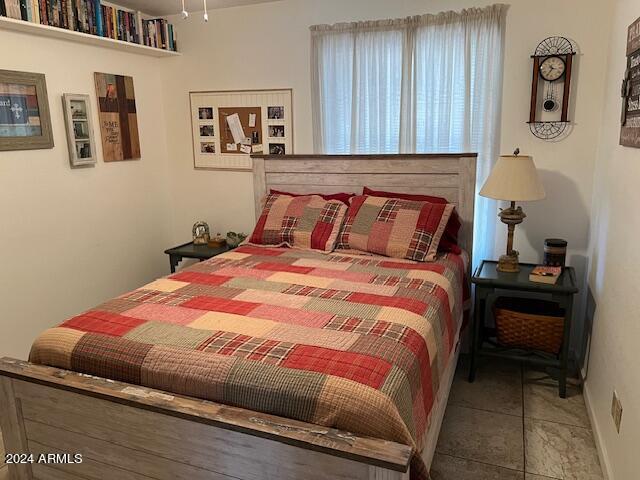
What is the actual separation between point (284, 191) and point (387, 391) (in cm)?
225

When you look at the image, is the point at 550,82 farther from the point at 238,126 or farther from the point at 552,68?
the point at 238,126

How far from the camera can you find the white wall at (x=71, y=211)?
2.87 meters

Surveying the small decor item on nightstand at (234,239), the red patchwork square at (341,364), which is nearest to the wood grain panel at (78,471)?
the red patchwork square at (341,364)

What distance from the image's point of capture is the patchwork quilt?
147cm

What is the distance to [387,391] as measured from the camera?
146 cm

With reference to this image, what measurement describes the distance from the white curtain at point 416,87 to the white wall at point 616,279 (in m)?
0.63

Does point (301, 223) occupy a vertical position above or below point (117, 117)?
below

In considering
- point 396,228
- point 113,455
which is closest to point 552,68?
point 396,228

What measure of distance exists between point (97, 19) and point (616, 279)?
10.7 feet

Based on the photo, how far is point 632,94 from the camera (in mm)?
1996

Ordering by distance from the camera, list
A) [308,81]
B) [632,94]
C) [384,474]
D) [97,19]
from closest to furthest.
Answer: [384,474]
[632,94]
[97,19]
[308,81]

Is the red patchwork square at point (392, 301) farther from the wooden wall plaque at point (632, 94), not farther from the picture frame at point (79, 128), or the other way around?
the picture frame at point (79, 128)

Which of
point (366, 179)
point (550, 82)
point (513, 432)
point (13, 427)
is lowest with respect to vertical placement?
point (513, 432)

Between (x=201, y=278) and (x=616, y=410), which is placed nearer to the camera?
(x=616, y=410)
